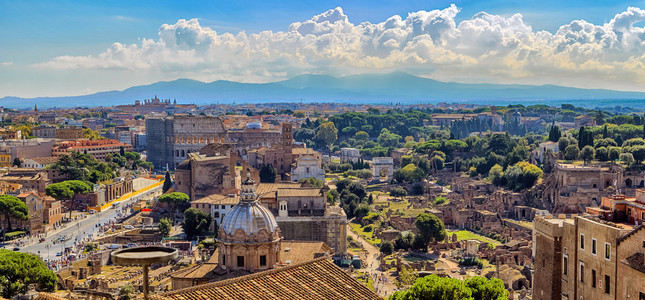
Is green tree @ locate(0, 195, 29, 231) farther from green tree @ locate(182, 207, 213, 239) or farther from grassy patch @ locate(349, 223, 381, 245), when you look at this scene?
grassy patch @ locate(349, 223, 381, 245)

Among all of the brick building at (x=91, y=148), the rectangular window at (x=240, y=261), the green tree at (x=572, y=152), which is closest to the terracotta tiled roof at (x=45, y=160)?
the brick building at (x=91, y=148)

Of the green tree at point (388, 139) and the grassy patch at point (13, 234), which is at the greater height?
the green tree at point (388, 139)

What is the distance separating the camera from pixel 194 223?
46.2 m

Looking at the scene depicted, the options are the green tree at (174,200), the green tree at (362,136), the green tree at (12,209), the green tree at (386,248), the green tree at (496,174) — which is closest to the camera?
the green tree at (386,248)

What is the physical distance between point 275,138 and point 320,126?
85.6 ft

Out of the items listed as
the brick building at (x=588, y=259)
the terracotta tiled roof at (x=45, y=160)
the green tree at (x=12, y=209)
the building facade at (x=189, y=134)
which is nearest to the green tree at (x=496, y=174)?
the building facade at (x=189, y=134)

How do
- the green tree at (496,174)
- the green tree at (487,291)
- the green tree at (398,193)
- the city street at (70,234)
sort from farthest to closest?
the green tree at (398,193), the green tree at (496,174), the city street at (70,234), the green tree at (487,291)

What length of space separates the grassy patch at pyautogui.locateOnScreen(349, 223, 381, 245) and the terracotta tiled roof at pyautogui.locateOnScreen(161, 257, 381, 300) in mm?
32096

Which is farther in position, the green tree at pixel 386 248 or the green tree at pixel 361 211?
the green tree at pixel 361 211

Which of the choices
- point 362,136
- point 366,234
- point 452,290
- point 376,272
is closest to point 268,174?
point 366,234

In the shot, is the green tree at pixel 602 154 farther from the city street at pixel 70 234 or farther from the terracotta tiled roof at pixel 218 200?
the city street at pixel 70 234

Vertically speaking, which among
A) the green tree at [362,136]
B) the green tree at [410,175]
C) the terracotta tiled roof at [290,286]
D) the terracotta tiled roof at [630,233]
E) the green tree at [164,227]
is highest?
the terracotta tiled roof at [630,233]

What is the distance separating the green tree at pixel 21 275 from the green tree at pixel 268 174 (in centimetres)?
3709

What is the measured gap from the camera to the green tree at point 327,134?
116m
